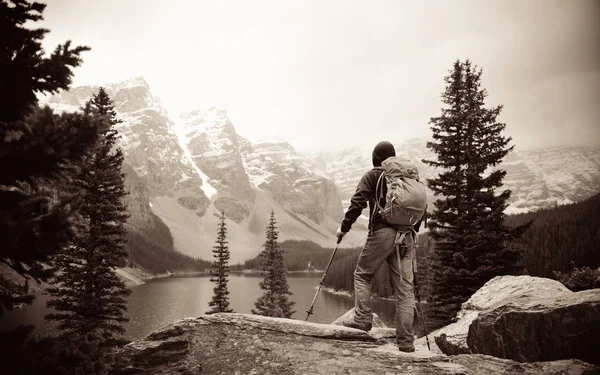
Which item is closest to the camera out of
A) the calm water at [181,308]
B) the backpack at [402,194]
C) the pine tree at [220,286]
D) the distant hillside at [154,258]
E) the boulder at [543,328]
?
the boulder at [543,328]

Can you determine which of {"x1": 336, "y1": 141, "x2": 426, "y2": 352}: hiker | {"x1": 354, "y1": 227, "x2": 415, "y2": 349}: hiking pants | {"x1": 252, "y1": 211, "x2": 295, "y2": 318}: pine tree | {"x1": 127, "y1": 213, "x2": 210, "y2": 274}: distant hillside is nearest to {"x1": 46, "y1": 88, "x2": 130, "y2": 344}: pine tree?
{"x1": 336, "y1": 141, "x2": 426, "y2": 352}: hiker

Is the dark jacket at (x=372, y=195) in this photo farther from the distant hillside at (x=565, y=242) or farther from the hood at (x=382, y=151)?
the distant hillside at (x=565, y=242)

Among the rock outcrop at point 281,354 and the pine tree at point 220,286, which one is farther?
the pine tree at point 220,286

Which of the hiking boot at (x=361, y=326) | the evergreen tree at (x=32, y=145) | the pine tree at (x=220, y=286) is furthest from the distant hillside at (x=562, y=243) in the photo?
the evergreen tree at (x=32, y=145)

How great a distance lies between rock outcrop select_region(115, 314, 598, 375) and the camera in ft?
16.2

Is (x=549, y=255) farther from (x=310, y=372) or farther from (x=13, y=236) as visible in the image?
(x=13, y=236)

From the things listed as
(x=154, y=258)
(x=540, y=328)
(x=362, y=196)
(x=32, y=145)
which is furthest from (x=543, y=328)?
(x=154, y=258)

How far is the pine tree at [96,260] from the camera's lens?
56.4 feet

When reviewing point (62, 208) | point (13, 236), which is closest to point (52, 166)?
point (62, 208)

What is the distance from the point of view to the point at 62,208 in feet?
10.4

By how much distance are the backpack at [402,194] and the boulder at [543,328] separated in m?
2.53

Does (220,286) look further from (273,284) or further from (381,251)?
(381,251)

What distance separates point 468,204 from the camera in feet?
53.6

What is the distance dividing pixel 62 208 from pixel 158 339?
13.3ft
